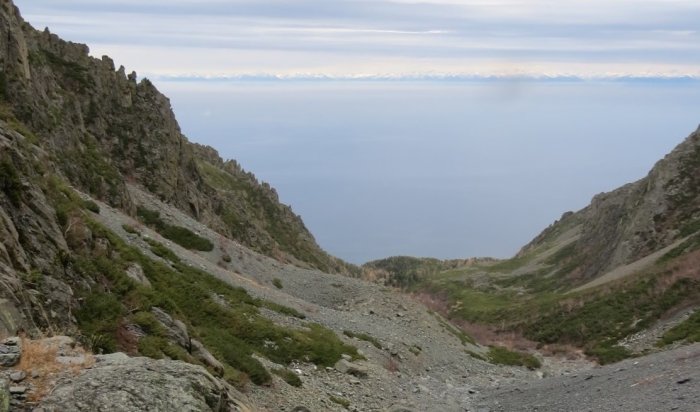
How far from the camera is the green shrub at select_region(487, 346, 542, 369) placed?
3819cm

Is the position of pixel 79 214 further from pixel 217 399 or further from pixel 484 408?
pixel 484 408

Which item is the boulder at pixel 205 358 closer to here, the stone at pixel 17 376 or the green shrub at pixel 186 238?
the stone at pixel 17 376

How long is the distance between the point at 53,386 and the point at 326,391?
13.4 meters

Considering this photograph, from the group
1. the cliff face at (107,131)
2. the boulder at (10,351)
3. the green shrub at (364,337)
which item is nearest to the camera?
the boulder at (10,351)

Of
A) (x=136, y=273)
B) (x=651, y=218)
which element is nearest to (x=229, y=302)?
(x=136, y=273)

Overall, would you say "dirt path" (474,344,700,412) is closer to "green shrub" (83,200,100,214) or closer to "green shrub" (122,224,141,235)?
"green shrub" (122,224,141,235)

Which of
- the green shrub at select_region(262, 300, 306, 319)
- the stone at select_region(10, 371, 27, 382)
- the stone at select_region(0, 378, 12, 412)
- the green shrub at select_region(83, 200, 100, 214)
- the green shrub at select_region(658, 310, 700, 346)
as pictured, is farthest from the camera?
the green shrub at select_region(658, 310, 700, 346)

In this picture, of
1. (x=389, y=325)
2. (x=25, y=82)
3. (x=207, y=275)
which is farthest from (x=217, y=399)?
(x=25, y=82)

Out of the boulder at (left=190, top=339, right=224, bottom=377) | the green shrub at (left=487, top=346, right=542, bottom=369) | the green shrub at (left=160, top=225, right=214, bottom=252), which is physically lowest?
the green shrub at (left=487, top=346, right=542, bottom=369)

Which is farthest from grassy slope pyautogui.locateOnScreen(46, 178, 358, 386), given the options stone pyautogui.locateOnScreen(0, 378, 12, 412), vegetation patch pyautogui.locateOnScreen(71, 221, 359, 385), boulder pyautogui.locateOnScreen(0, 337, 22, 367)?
stone pyautogui.locateOnScreen(0, 378, 12, 412)

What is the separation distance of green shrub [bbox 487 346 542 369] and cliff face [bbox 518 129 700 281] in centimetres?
2807

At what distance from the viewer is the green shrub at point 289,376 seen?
20.5 metres

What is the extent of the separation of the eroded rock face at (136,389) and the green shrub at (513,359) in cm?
3102

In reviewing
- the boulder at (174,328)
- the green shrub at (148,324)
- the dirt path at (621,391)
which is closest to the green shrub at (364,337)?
the dirt path at (621,391)
